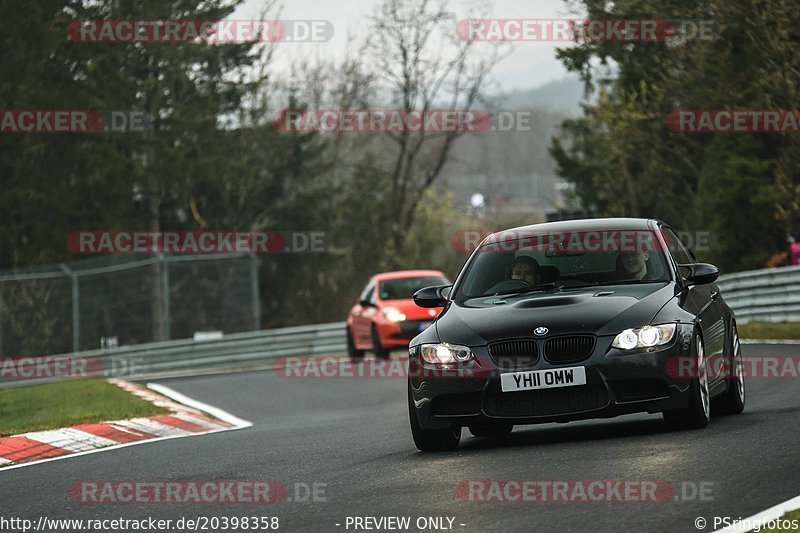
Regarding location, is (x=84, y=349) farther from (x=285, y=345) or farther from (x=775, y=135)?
(x=775, y=135)

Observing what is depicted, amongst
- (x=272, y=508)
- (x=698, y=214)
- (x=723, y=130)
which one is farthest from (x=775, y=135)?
(x=272, y=508)

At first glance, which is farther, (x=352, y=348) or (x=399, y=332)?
(x=352, y=348)

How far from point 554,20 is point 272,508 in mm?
33864

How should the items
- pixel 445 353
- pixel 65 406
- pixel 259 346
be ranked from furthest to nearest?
pixel 259 346 → pixel 65 406 → pixel 445 353

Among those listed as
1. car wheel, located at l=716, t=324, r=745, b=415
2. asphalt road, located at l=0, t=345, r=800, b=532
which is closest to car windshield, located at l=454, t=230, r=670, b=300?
asphalt road, located at l=0, t=345, r=800, b=532

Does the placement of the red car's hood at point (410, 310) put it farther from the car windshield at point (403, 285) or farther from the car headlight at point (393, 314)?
the car windshield at point (403, 285)

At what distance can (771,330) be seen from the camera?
24.1m

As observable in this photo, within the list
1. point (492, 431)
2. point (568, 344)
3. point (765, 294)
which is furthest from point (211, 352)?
point (568, 344)

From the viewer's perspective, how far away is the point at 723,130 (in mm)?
33688

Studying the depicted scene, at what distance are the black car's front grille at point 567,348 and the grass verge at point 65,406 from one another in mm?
5891

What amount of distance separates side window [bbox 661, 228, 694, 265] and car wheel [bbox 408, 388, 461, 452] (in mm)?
2251

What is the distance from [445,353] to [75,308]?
811 inches

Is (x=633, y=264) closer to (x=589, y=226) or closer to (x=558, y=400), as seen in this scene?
(x=589, y=226)

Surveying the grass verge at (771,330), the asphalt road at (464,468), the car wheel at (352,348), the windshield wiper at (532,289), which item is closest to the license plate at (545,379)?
the asphalt road at (464,468)
